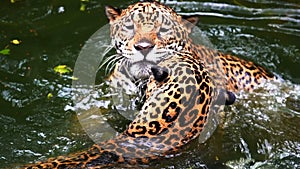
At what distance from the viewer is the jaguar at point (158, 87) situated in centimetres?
673

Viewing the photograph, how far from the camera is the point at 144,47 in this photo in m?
7.20

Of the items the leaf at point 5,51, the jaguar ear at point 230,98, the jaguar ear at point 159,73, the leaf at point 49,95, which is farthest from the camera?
the leaf at point 5,51

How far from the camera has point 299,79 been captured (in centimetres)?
949

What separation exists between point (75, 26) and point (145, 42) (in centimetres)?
364

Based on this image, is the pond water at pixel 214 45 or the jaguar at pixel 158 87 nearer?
the jaguar at pixel 158 87

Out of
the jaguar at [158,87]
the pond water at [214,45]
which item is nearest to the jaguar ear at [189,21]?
the jaguar at [158,87]

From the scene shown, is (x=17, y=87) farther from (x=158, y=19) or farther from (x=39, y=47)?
(x=158, y=19)

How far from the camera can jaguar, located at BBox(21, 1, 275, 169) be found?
6.73 metres

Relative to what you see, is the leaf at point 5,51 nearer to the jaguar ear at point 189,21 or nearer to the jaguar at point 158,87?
the jaguar at point 158,87

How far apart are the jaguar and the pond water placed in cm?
34

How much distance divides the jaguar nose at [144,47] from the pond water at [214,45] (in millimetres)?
1283

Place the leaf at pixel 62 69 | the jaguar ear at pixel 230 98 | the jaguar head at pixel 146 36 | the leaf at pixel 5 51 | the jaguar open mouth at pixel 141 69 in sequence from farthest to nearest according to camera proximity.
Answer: the leaf at pixel 5 51, the leaf at pixel 62 69, the jaguar open mouth at pixel 141 69, the jaguar head at pixel 146 36, the jaguar ear at pixel 230 98

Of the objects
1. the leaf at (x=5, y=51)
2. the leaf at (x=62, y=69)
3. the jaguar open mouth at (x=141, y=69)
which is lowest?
the leaf at (x=62, y=69)

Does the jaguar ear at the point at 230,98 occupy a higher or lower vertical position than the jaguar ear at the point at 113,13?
lower
